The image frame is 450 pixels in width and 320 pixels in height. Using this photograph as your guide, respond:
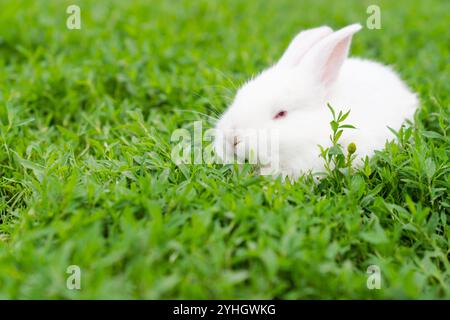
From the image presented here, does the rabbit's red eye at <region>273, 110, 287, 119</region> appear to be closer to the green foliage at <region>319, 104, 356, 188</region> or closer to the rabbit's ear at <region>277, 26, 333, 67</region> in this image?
the green foliage at <region>319, 104, 356, 188</region>

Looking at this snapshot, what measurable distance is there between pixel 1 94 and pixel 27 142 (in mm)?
752

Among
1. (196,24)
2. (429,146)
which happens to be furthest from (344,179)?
(196,24)

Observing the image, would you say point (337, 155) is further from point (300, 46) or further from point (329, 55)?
point (300, 46)

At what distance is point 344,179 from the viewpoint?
11.8 feet

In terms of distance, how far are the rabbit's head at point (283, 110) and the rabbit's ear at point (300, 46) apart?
6cm

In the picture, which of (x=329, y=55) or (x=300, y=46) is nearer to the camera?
(x=329, y=55)

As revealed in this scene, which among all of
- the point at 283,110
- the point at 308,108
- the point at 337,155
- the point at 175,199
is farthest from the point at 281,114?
the point at 175,199

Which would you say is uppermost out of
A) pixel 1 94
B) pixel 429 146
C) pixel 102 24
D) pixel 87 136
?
pixel 102 24

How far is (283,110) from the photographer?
388cm

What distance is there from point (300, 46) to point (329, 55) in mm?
401

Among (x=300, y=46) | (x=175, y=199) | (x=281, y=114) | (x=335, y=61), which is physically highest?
(x=300, y=46)

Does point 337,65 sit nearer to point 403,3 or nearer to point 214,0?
point 214,0
